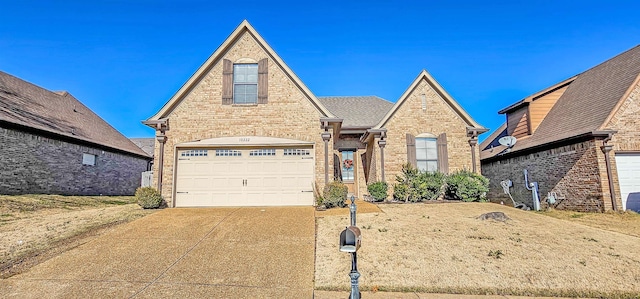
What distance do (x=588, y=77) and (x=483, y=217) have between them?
40.3ft

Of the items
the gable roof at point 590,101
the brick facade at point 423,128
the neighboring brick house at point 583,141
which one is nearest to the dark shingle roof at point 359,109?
the brick facade at point 423,128

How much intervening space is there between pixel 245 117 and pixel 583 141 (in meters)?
13.4

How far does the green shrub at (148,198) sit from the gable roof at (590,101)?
16191 mm

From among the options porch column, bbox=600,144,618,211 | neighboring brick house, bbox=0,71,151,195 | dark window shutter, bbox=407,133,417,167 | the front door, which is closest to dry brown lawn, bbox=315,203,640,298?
porch column, bbox=600,144,618,211

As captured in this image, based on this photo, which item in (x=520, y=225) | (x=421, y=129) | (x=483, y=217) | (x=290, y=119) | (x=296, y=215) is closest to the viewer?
(x=520, y=225)

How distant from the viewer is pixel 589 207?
41.2ft

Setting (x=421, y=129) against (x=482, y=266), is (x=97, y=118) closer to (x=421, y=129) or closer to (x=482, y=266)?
(x=421, y=129)

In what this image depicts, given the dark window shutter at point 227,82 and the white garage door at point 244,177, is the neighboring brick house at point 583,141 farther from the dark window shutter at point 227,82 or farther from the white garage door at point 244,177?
the dark window shutter at point 227,82

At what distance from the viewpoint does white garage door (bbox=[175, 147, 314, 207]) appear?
13414 millimetres

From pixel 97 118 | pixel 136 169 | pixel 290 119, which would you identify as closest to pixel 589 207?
pixel 290 119

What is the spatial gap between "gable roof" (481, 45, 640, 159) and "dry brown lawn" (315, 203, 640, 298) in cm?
530

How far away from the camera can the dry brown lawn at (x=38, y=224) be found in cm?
725

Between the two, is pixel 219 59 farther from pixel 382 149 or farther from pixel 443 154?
pixel 443 154

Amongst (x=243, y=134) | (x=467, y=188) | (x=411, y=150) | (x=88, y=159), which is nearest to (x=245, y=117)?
(x=243, y=134)
